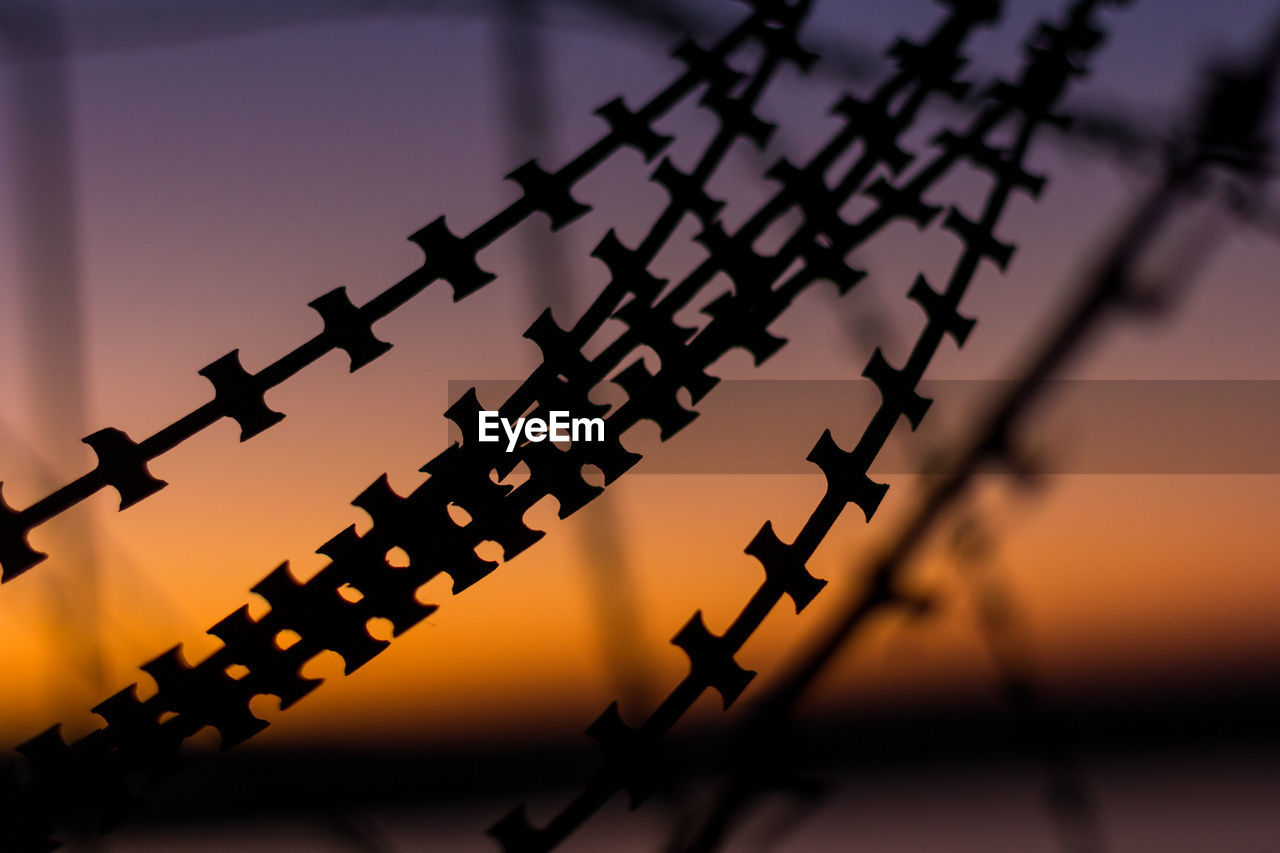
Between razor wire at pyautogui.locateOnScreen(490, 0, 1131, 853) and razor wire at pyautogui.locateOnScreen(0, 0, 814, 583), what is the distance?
Result: 19.4 inches

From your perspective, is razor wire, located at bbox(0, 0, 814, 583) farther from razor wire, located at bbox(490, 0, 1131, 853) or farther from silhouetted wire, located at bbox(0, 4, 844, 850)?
razor wire, located at bbox(490, 0, 1131, 853)

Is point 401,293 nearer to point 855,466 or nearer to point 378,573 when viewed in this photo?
point 378,573

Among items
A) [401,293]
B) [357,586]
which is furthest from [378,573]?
[401,293]

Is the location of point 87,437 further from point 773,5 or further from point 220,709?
point 773,5

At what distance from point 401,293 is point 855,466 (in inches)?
36.3

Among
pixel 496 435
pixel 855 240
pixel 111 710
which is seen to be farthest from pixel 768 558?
pixel 111 710

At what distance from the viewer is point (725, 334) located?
1.96 metres

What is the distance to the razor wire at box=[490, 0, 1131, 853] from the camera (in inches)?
66.0

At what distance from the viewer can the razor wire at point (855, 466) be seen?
1677mm

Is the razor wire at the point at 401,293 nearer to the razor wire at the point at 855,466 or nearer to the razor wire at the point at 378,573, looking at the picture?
the razor wire at the point at 378,573

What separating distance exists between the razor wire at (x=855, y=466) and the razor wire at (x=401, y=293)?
0.49m

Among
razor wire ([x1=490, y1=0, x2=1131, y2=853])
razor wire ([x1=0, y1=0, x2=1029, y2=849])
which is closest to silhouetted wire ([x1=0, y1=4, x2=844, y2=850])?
razor wire ([x1=0, y1=0, x2=1029, y2=849])

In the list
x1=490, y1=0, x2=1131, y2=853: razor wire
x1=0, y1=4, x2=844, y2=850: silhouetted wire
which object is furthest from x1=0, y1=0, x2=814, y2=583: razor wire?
x1=490, y1=0, x2=1131, y2=853: razor wire

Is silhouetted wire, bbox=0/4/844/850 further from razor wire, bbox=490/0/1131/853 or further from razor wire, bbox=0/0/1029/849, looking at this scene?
razor wire, bbox=490/0/1131/853
